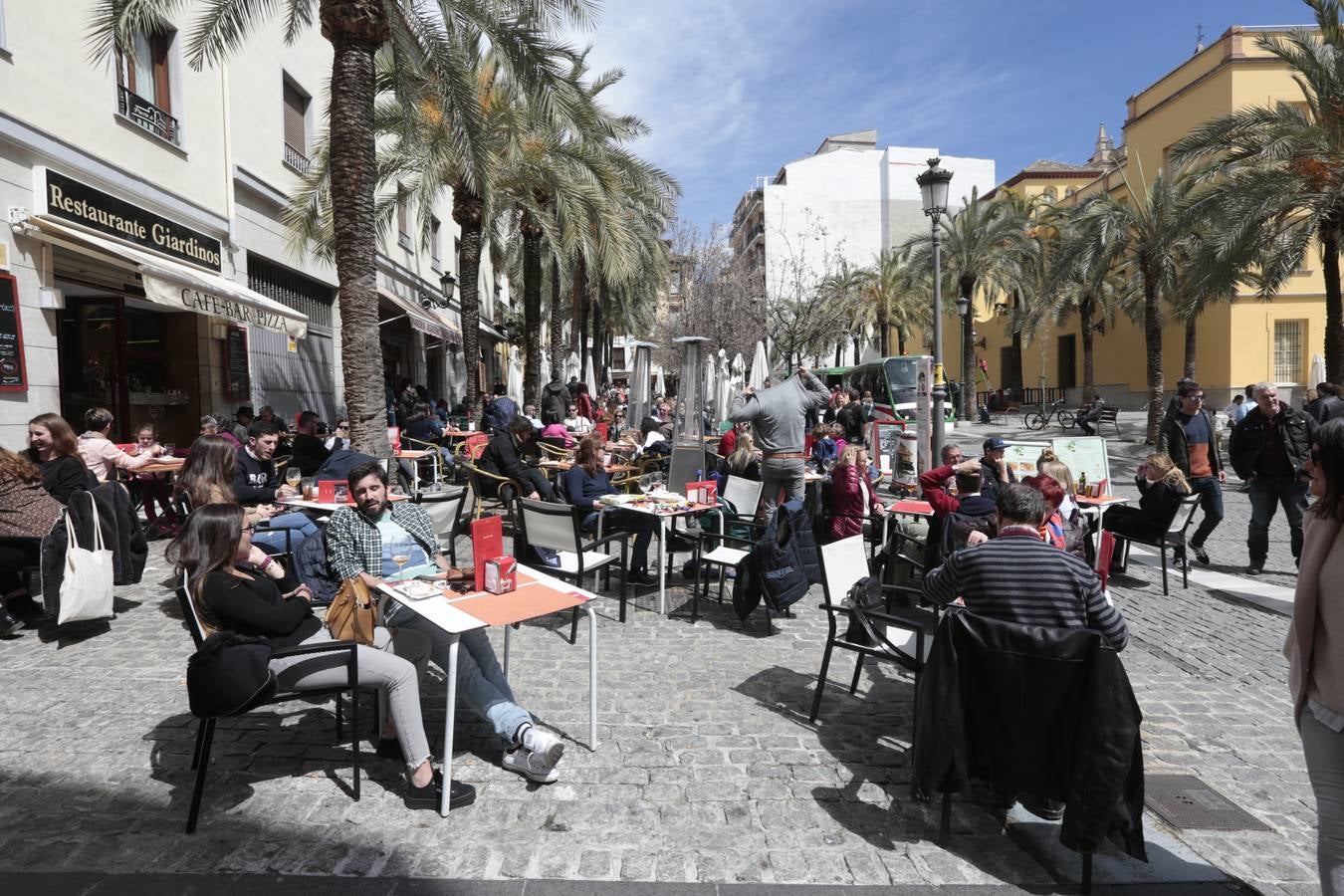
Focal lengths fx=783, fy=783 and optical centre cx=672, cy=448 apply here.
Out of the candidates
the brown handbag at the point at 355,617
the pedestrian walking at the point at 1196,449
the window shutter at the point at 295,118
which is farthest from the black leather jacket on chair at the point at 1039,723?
the window shutter at the point at 295,118

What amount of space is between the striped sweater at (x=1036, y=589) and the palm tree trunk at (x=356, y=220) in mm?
6442

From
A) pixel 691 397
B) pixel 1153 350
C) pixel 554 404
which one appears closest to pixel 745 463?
pixel 691 397

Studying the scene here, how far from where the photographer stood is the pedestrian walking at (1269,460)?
7145mm

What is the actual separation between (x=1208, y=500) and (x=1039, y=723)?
640 centimetres

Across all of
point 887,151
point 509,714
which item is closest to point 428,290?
point 509,714

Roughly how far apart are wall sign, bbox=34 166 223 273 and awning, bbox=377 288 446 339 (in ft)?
20.3

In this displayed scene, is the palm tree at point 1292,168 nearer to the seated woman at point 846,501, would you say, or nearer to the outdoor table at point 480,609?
the seated woman at point 846,501

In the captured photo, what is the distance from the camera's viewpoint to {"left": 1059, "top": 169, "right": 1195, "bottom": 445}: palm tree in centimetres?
1803

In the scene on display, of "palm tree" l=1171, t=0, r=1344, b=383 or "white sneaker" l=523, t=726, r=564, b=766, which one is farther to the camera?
"palm tree" l=1171, t=0, r=1344, b=383

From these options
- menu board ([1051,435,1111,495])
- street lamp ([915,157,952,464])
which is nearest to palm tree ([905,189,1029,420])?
street lamp ([915,157,952,464])

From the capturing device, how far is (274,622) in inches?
124

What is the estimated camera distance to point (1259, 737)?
400 centimetres

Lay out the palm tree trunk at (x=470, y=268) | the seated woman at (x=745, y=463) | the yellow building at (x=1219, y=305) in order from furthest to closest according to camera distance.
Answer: the yellow building at (x=1219, y=305) → the palm tree trunk at (x=470, y=268) → the seated woman at (x=745, y=463)

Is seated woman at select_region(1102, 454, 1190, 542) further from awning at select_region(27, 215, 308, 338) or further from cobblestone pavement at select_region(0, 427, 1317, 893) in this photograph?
awning at select_region(27, 215, 308, 338)
